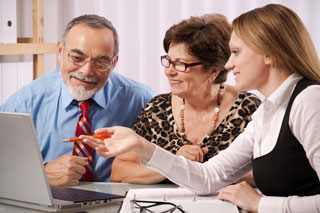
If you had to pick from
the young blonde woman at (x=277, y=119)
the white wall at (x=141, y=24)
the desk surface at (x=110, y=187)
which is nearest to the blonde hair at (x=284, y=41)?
the young blonde woman at (x=277, y=119)

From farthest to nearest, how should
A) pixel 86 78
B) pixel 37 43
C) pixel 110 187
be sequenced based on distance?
pixel 37 43 → pixel 86 78 → pixel 110 187

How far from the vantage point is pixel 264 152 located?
143cm

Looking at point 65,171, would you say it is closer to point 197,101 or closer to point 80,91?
point 80,91

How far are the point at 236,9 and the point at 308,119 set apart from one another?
94.7 inches

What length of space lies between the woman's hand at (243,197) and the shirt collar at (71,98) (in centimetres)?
96

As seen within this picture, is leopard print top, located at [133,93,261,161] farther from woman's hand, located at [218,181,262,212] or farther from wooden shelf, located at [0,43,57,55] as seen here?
wooden shelf, located at [0,43,57,55]

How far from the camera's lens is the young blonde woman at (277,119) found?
1.28 m

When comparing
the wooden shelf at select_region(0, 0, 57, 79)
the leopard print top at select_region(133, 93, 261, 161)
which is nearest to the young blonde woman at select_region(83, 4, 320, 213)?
the leopard print top at select_region(133, 93, 261, 161)

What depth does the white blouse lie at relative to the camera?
4.10ft

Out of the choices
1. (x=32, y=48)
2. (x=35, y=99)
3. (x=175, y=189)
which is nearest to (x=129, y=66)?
(x=32, y=48)

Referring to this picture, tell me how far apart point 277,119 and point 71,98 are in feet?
3.57

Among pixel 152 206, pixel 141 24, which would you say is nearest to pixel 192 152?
pixel 152 206

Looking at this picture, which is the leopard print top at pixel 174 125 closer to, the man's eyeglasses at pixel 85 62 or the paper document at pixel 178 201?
the man's eyeglasses at pixel 85 62

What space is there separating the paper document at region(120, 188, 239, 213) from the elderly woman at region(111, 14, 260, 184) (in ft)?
1.16
